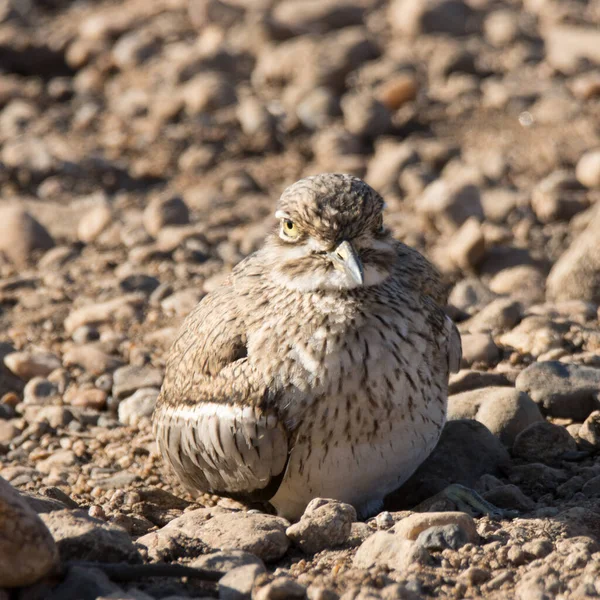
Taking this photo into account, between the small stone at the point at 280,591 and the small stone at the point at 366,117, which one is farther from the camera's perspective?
the small stone at the point at 366,117

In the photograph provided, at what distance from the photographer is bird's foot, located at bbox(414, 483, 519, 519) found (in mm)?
5430

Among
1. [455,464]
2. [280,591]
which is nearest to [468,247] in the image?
[455,464]

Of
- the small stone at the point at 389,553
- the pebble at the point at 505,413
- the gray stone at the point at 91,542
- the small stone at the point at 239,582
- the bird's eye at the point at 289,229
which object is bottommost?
the pebble at the point at 505,413

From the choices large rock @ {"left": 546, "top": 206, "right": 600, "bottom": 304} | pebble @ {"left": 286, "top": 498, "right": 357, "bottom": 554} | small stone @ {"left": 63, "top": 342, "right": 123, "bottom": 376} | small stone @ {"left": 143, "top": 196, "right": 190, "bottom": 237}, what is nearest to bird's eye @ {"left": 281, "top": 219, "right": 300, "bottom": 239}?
pebble @ {"left": 286, "top": 498, "right": 357, "bottom": 554}

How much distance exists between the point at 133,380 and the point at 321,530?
290cm

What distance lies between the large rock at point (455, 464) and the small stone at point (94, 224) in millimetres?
4820

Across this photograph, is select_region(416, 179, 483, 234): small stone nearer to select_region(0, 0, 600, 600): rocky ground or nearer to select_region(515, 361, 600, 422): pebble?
select_region(0, 0, 600, 600): rocky ground

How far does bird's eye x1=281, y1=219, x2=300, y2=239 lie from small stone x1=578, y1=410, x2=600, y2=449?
2077 millimetres

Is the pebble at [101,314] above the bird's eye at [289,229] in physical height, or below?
below

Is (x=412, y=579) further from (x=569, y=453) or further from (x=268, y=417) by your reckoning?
(x=569, y=453)

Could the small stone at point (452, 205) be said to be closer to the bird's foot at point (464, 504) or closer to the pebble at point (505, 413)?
the pebble at point (505, 413)

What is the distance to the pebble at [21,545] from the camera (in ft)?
14.0

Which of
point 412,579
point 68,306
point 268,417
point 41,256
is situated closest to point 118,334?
point 68,306

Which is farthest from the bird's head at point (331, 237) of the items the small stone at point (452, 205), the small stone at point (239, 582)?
the small stone at point (452, 205)
